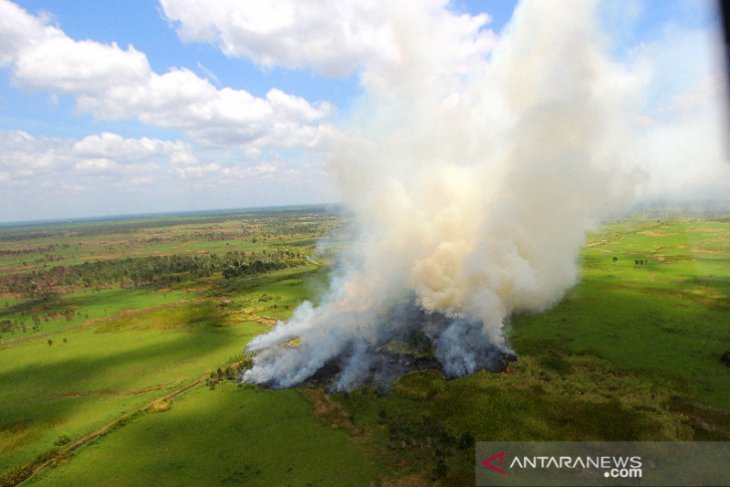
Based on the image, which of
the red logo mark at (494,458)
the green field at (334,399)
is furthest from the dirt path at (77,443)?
the red logo mark at (494,458)

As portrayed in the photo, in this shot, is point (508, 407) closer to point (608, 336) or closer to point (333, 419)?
point (333, 419)

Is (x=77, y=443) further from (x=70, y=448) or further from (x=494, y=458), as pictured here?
(x=494, y=458)

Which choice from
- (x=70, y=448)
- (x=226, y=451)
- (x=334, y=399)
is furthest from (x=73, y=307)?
(x=334, y=399)

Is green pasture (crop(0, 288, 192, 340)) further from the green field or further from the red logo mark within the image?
the red logo mark

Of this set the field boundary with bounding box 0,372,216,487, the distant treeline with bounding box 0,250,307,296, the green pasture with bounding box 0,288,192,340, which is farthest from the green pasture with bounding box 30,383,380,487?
the distant treeline with bounding box 0,250,307,296

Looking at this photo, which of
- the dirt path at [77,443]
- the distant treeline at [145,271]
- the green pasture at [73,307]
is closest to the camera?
the dirt path at [77,443]

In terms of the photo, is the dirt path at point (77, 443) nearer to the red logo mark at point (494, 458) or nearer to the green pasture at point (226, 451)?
the green pasture at point (226, 451)
